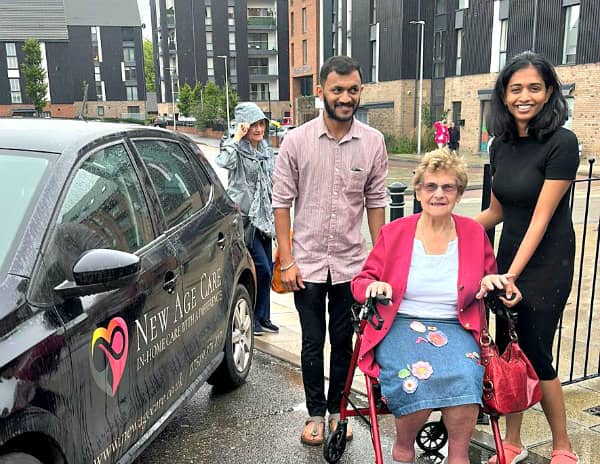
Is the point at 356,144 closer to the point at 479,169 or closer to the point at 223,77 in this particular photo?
the point at 479,169

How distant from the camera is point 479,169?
23.2 m

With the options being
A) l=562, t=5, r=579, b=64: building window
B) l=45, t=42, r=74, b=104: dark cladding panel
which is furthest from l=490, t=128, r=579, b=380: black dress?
l=45, t=42, r=74, b=104: dark cladding panel

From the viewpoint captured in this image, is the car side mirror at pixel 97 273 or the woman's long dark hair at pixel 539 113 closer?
the car side mirror at pixel 97 273

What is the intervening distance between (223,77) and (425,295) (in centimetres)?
7679

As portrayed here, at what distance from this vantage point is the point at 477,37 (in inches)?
1303

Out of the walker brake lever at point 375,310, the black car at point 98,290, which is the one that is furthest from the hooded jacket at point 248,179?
the walker brake lever at point 375,310

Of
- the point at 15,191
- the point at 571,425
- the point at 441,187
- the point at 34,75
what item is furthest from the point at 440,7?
the point at 34,75

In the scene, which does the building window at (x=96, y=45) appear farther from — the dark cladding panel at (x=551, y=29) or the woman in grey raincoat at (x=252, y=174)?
the woman in grey raincoat at (x=252, y=174)

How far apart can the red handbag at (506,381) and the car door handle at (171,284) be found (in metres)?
1.50

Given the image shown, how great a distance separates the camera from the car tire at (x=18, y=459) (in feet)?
5.92

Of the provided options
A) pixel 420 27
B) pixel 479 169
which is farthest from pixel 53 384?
pixel 420 27

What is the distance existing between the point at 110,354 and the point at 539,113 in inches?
86.6

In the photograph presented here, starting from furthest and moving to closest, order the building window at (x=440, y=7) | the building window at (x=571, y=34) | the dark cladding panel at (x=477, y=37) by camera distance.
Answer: the building window at (x=440, y=7) < the dark cladding panel at (x=477, y=37) < the building window at (x=571, y=34)

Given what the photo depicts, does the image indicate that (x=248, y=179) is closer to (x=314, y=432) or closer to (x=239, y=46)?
(x=314, y=432)
